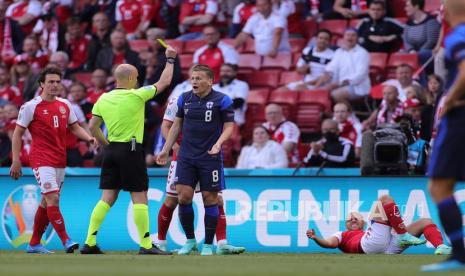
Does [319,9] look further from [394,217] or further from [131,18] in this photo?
[394,217]

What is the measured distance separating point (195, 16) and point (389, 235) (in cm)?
892

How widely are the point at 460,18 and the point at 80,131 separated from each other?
6021 mm

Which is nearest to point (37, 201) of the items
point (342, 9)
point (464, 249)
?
point (342, 9)

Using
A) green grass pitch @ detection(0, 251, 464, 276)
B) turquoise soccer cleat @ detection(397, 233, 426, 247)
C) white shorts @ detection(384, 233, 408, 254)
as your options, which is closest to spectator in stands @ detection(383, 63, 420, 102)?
white shorts @ detection(384, 233, 408, 254)

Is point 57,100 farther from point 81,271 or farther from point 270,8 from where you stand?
point 270,8

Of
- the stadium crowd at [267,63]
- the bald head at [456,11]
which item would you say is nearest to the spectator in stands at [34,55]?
the stadium crowd at [267,63]

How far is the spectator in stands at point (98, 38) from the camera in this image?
2067 centimetres

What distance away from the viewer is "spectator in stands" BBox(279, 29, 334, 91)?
18391 mm

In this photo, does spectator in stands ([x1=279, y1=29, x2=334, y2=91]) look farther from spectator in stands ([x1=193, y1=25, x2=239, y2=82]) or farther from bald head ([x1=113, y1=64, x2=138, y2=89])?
bald head ([x1=113, y1=64, x2=138, y2=89])

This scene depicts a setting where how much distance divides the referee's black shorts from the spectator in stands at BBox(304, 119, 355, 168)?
412 cm

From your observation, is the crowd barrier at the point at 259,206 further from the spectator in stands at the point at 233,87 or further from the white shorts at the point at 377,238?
the spectator in stands at the point at 233,87

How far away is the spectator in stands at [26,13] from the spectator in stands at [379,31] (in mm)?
6661

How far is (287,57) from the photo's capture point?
63.8ft

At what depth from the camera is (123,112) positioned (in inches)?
480
